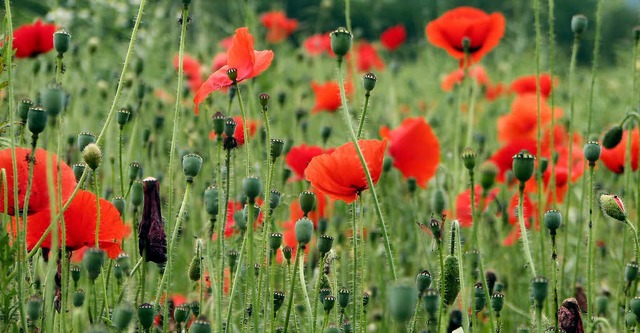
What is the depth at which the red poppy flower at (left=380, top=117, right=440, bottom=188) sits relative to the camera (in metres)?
2.19

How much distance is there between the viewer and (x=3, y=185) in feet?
A: 3.92

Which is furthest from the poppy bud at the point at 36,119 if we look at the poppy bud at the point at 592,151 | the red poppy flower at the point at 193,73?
the red poppy flower at the point at 193,73

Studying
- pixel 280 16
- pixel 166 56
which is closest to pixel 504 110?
pixel 280 16

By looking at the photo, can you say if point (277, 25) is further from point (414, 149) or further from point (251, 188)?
point (251, 188)

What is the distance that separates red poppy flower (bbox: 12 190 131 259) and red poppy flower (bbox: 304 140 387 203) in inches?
12.2

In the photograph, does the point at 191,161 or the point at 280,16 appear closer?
the point at 191,161

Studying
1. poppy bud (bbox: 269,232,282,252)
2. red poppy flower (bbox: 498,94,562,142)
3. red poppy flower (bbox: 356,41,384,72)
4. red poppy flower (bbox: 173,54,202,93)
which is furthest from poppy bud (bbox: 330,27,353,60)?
red poppy flower (bbox: 356,41,384,72)

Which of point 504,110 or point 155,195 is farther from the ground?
point 504,110

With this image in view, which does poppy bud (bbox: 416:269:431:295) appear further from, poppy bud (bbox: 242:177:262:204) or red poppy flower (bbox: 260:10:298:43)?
red poppy flower (bbox: 260:10:298:43)

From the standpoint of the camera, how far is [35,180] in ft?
4.16

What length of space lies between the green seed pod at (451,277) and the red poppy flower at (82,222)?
0.50 meters

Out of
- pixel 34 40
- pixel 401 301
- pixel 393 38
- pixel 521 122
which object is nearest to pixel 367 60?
pixel 393 38

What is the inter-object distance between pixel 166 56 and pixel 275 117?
1.12 m

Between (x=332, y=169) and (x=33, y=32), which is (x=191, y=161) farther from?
(x=33, y=32)
